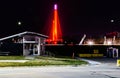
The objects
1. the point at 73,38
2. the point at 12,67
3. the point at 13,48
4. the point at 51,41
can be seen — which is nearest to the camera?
the point at 12,67

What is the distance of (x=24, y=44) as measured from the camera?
2224 inches

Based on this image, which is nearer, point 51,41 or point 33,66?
point 33,66

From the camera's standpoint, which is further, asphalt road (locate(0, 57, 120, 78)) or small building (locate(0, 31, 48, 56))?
small building (locate(0, 31, 48, 56))

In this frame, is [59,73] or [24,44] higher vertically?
[24,44]

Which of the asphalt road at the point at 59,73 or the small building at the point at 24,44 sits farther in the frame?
the small building at the point at 24,44

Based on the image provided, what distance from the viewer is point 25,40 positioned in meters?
57.4

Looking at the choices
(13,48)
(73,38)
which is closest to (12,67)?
(13,48)

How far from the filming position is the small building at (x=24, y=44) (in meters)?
55.8

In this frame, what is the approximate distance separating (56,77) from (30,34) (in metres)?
37.8

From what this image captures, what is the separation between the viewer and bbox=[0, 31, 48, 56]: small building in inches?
2199

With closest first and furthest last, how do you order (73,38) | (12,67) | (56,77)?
(56,77) < (12,67) < (73,38)

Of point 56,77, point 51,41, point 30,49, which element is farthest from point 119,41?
point 56,77

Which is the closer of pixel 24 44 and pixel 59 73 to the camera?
pixel 59 73

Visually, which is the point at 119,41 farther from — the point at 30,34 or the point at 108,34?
the point at 30,34
